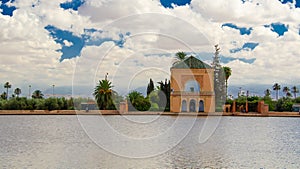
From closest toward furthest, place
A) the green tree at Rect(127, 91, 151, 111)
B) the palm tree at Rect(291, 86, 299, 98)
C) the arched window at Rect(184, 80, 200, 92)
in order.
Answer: the arched window at Rect(184, 80, 200, 92) < the green tree at Rect(127, 91, 151, 111) < the palm tree at Rect(291, 86, 299, 98)

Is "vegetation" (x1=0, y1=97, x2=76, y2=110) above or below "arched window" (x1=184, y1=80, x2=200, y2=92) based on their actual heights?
below

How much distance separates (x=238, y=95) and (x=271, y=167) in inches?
1346

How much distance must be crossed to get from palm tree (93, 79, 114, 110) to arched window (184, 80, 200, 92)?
610cm

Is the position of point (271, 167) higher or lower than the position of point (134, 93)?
lower

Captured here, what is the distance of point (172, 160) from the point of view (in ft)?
34.0

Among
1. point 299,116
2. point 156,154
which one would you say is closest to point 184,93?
point 299,116

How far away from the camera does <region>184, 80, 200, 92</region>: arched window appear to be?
114 ft

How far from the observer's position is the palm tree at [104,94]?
35719 millimetres

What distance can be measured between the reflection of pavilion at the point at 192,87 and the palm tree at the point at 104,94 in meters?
5.21

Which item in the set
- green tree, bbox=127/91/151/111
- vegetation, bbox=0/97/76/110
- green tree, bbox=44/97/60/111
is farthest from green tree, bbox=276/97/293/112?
green tree, bbox=44/97/60/111

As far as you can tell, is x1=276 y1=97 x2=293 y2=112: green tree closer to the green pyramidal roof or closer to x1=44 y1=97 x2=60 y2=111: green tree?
the green pyramidal roof

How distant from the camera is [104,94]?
36.0 metres

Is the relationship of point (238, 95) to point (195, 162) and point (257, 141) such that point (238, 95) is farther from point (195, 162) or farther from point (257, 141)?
point (195, 162)

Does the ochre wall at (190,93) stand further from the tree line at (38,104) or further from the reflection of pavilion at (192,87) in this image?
the tree line at (38,104)
